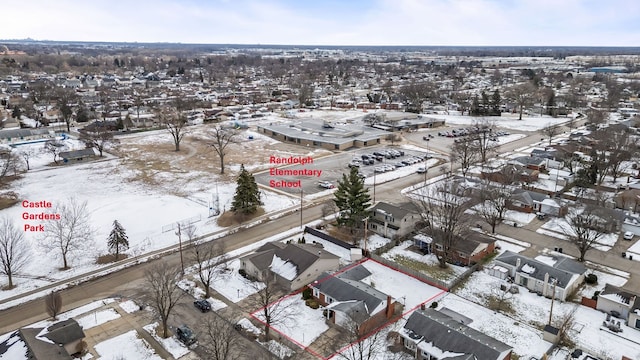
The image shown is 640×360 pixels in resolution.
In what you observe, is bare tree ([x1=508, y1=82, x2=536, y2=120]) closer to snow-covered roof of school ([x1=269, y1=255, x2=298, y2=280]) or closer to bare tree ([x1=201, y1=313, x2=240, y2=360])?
snow-covered roof of school ([x1=269, y1=255, x2=298, y2=280])

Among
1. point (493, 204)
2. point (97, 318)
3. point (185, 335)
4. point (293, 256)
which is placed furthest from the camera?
point (493, 204)

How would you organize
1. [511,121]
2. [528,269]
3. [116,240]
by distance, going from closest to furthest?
[528,269] → [116,240] → [511,121]

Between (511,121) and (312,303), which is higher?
(511,121)

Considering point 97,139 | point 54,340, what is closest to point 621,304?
point 54,340

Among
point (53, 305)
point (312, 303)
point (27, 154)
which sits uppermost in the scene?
point (27, 154)

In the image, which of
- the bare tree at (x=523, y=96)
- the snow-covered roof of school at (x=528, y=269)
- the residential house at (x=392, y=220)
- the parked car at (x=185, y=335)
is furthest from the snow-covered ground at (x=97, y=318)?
→ the bare tree at (x=523, y=96)

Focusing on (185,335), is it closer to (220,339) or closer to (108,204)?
(220,339)

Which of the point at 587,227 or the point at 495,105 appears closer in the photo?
the point at 587,227

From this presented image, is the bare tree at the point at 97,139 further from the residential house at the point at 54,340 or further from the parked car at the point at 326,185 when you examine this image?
the residential house at the point at 54,340
